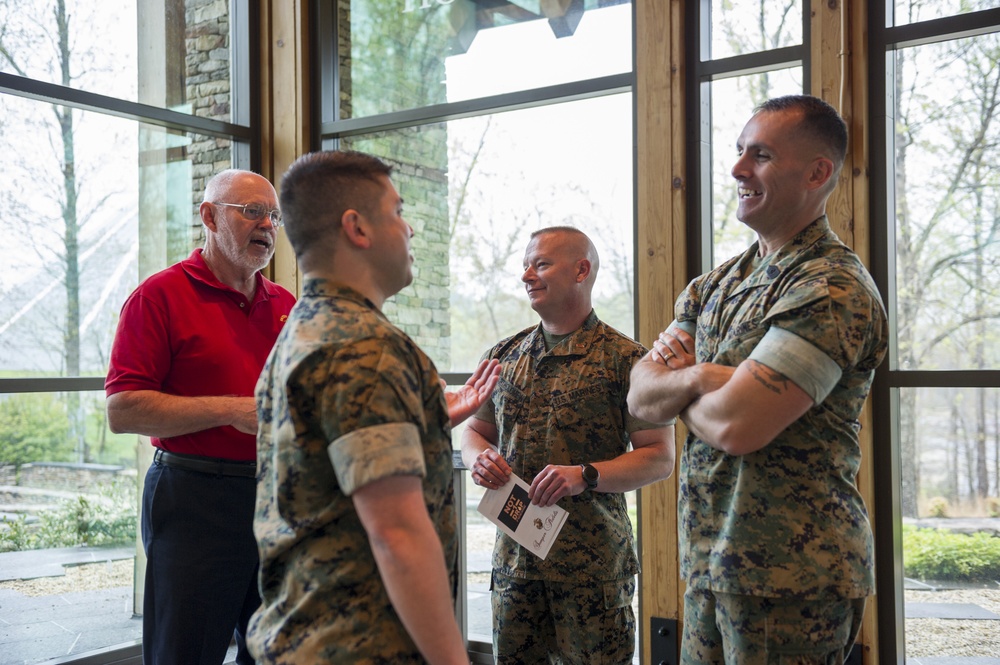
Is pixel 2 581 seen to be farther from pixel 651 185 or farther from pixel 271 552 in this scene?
pixel 651 185

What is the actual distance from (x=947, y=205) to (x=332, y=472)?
268cm

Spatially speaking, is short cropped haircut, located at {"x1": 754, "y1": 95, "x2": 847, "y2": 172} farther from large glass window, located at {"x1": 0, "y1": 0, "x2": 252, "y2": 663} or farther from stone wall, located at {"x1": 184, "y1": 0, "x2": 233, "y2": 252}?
stone wall, located at {"x1": 184, "y1": 0, "x2": 233, "y2": 252}

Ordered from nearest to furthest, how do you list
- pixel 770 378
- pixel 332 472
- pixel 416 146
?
pixel 332 472
pixel 770 378
pixel 416 146

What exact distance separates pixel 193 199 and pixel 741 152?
10.7ft

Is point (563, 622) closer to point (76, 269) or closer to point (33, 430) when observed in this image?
→ point (33, 430)

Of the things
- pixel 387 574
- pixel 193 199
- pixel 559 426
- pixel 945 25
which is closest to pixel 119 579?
pixel 193 199

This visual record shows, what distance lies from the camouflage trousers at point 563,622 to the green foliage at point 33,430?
2.30 meters

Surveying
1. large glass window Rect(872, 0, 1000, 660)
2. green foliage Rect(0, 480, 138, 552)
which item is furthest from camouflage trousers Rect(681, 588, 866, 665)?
green foliage Rect(0, 480, 138, 552)

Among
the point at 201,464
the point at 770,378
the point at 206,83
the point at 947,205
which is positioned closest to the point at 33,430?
the point at 201,464

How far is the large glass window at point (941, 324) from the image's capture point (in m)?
3.16

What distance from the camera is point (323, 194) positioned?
1534 millimetres

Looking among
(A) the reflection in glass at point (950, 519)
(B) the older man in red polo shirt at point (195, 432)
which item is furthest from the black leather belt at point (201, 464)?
(A) the reflection in glass at point (950, 519)

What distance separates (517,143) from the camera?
4234 mm

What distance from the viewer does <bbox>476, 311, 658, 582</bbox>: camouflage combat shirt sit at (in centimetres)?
251
